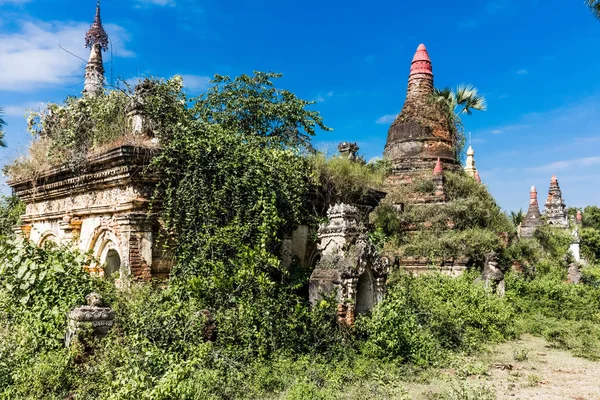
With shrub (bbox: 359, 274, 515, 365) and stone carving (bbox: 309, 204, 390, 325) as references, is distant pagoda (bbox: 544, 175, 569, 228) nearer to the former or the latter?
shrub (bbox: 359, 274, 515, 365)

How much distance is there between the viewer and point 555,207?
111 ft

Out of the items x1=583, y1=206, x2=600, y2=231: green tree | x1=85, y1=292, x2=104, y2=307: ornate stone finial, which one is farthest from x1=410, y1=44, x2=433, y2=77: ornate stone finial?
x1=583, y1=206, x2=600, y2=231: green tree

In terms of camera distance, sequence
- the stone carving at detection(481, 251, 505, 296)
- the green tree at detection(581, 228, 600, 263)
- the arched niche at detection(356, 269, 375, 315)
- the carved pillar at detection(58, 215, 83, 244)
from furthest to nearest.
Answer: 1. the green tree at detection(581, 228, 600, 263)
2. the stone carving at detection(481, 251, 505, 296)
3. the carved pillar at detection(58, 215, 83, 244)
4. the arched niche at detection(356, 269, 375, 315)

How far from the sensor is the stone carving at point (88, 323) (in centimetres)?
613

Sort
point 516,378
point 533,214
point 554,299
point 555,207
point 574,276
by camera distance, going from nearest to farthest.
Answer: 1. point 516,378
2. point 554,299
3. point 574,276
4. point 533,214
5. point 555,207

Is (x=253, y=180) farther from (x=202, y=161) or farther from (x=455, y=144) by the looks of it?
(x=455, y=144)

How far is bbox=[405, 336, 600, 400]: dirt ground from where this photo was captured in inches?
259

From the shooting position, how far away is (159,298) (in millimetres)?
7531

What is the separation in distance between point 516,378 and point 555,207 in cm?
2984

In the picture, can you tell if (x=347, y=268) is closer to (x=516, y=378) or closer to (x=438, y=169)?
(x=516, y=378)

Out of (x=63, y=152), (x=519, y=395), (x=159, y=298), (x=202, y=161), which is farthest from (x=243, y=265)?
(x=63, y=152)

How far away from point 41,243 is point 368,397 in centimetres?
934

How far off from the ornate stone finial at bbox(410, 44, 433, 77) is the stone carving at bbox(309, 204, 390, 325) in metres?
13.2

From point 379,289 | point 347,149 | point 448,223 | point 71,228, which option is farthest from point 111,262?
point 448,223
